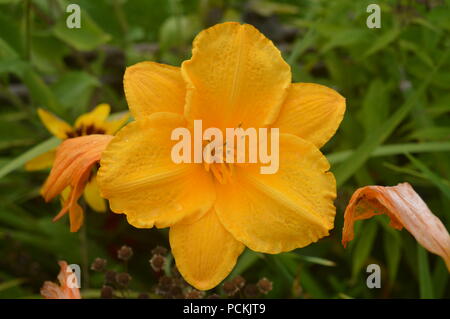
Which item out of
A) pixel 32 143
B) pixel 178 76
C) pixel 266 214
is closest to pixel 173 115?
pixel 178 76

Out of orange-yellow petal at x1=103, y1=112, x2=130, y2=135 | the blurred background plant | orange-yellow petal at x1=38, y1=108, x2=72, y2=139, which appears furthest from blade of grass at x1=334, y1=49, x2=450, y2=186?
orange-yellow petal at x1=38, y1=108, x2=72, y2=139

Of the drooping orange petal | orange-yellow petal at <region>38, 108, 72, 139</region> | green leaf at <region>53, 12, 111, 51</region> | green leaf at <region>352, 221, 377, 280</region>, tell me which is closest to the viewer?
the drooping orange petal

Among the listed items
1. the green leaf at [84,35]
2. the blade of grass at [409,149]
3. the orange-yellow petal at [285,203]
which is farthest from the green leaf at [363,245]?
the green leaf at [84,35]

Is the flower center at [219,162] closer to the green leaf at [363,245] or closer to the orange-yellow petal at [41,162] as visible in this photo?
the green leaf at [363,245]

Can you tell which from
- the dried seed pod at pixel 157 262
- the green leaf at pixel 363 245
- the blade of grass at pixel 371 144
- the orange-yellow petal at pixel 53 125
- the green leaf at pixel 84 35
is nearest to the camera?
the dried seed pod at pixel 157 262

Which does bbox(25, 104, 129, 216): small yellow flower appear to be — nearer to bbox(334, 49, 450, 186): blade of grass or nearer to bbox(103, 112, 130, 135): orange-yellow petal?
bbox(103, 112, 130, 135): orange-yellow petal

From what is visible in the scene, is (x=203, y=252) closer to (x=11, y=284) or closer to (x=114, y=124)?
(x=114, y=124)

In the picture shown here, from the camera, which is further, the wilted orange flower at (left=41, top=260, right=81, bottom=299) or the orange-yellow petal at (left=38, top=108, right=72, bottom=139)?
the orange-yellow petal at (left=38, top=108, right=72, bottom=139)
